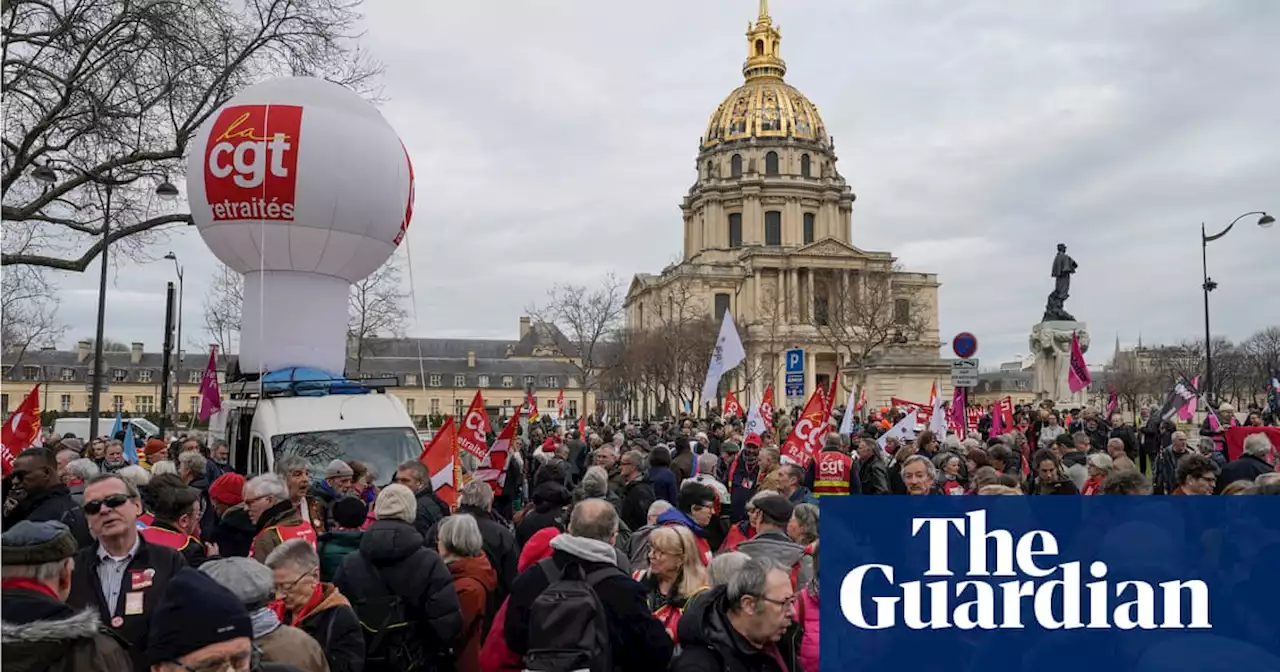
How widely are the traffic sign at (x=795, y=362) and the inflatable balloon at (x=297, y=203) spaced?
6.34 meters

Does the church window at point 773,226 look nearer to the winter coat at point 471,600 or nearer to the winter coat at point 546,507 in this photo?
the winter coat at point 546,507

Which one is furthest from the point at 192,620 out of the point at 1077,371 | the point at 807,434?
the point at 1077,371

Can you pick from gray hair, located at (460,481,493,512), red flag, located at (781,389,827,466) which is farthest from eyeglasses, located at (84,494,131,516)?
red flag, located at (781,389,827,466)

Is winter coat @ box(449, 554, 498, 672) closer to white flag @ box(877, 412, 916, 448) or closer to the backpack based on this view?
the backpack

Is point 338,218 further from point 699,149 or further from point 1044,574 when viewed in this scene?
point 699,149

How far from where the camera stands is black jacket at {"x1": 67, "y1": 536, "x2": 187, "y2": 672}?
16.0ft

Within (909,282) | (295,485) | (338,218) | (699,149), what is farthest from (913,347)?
(295,485)

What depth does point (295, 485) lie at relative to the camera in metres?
7.95

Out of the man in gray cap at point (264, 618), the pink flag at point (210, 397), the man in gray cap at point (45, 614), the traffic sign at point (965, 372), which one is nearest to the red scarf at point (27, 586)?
the man in gray cap at point (45, 614)

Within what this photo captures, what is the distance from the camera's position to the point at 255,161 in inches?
586

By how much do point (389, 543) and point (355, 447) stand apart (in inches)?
320

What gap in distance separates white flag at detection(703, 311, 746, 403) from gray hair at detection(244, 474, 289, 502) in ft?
41.2

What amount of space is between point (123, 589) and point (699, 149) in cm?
12176

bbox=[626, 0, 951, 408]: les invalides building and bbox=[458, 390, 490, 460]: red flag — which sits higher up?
bbox=[626, 0, 951, 408]: les invalides building
